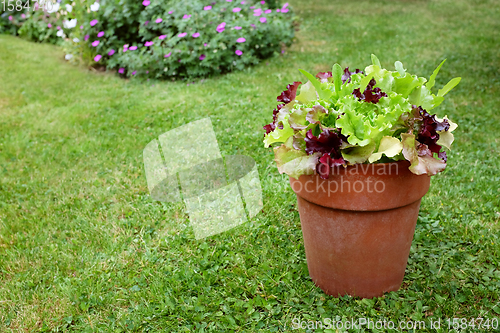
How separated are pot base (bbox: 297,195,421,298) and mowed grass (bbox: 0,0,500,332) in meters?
0.09

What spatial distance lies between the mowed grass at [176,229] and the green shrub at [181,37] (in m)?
0.31

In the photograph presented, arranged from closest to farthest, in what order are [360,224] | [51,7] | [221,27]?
[360,224] < [221,27] < [51,7]

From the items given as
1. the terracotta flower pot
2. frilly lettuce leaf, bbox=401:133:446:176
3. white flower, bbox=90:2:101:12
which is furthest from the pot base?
white flower, bbox=90:2:101:12

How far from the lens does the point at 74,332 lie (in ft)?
7.19

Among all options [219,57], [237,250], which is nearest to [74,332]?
[237,250]

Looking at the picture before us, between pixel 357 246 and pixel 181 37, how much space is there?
4795mm

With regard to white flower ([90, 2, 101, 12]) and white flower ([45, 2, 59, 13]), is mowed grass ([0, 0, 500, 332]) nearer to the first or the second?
white flower ([90, 2, 101, 12])

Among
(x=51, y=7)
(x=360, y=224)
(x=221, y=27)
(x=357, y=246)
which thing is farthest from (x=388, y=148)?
(x=51, y=7)

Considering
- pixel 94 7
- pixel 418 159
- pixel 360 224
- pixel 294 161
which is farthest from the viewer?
pixel 94 7

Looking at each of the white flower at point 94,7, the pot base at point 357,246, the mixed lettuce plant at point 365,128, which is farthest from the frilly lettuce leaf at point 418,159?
the white flower at point 94,7

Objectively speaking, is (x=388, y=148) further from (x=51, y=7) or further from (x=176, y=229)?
(x=51, y=7)

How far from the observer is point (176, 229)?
2973 mm

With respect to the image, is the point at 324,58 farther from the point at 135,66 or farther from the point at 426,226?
the point at 426,226

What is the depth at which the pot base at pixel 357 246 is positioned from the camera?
202 cm
